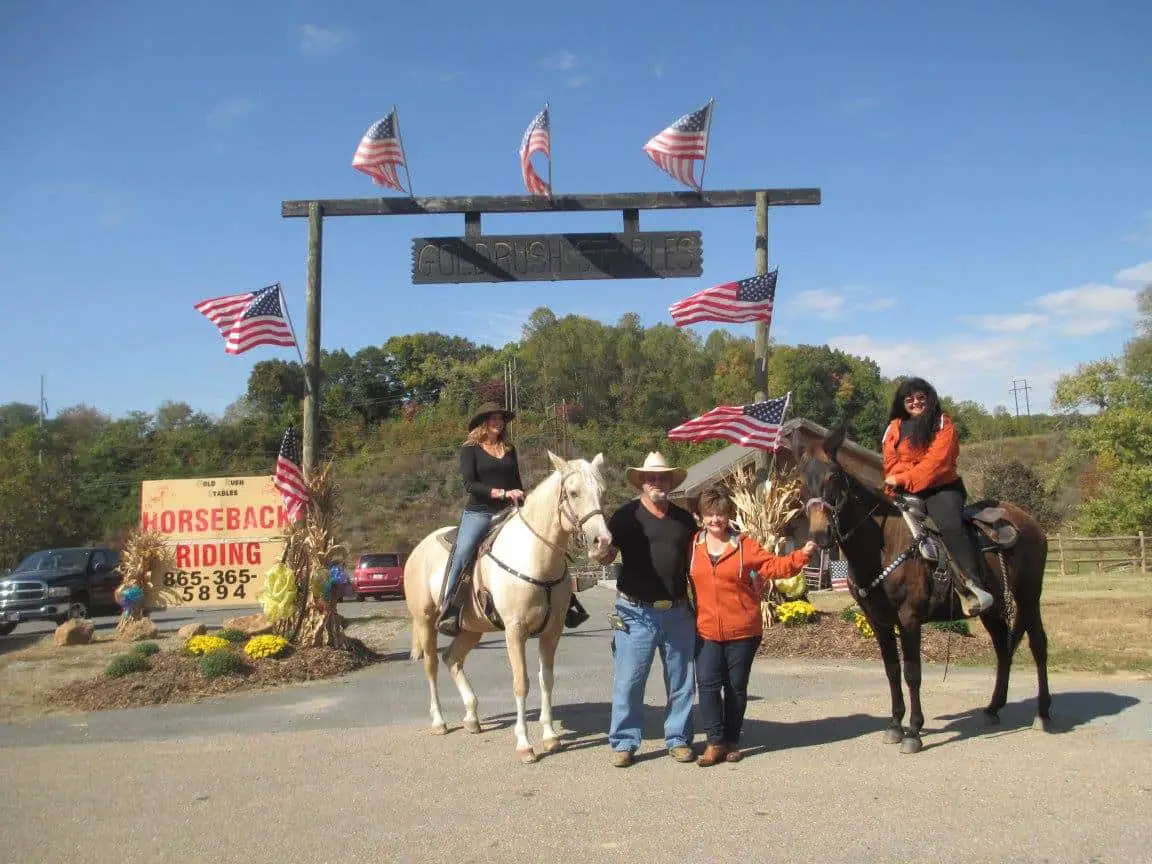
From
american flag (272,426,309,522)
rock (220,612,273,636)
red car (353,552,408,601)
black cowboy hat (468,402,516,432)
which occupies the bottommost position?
red car (353,552,408,601)

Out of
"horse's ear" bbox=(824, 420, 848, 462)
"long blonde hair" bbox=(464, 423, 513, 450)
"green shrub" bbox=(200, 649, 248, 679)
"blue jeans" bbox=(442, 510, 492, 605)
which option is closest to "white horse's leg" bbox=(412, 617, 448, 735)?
"blue jeans" bbox=(442, 510, 492, 605)

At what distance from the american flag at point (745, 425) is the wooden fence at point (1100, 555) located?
2274 centimetres

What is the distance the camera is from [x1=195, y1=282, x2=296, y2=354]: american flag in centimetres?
1214

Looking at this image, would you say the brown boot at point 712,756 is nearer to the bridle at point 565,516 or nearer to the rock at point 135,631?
the bridle at point 565,516

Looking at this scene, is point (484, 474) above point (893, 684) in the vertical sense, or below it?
above

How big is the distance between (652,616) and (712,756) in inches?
42.0

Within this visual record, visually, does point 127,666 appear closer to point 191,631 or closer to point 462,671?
point 191,631

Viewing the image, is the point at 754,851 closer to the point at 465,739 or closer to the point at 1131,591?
the point at 465,739

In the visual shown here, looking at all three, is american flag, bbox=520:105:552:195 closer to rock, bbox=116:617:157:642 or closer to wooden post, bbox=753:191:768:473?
wooden post, bbox=753:191:768:473

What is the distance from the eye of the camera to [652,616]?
692cm

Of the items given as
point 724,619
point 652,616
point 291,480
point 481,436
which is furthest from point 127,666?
point 724,619

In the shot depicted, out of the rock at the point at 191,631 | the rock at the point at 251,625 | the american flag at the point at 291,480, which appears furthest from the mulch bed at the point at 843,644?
the rock at the point at 191,631

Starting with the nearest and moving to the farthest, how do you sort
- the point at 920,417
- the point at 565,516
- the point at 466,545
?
the point at 565,516, the point at 920,417, the point at 466,545

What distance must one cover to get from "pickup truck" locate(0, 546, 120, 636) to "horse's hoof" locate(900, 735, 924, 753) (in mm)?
18662
